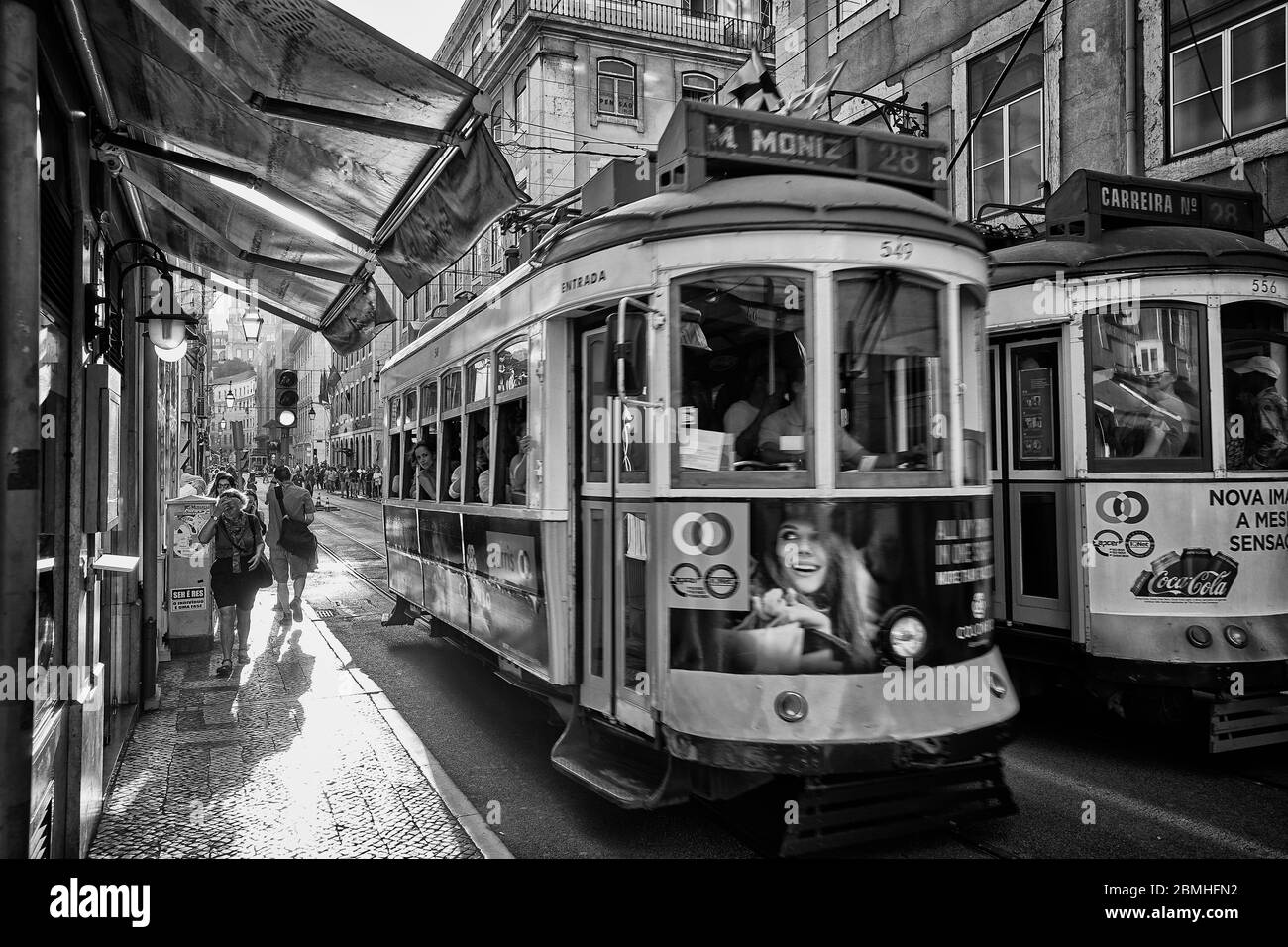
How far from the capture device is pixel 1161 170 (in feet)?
38.2

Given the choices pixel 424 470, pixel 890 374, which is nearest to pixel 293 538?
pixel 424 470

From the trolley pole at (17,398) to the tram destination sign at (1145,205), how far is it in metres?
6.76

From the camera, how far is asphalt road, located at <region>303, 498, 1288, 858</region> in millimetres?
4973

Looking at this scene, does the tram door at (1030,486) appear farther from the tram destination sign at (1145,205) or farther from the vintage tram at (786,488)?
the vintage tram at (786,488)

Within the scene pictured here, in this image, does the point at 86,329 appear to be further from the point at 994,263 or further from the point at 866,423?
the point at 994,263

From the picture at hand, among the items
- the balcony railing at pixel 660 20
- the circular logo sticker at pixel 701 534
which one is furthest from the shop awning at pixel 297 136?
the balcony railing at pixel 660 20

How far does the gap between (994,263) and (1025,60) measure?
833cm

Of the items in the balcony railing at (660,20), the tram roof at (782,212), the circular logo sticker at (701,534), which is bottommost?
the circular logo sticker at (701,534)

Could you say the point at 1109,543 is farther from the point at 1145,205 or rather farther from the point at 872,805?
the point at 872,805

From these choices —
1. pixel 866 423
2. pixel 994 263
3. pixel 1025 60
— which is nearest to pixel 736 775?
pixel 866 423

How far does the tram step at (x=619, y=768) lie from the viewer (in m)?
4.71

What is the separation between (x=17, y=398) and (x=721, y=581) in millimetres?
2979

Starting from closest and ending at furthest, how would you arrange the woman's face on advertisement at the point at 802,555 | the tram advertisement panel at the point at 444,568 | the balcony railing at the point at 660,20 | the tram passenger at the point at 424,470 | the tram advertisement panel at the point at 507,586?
the woman's face on advertisement at the point at 802,555 → the tram advertisement panel at the point at 507,586 → the tram advertisement panel at the point at 444,568 → the tram passenger at the point at 424,470 → the balcony railing at the point at 660,20

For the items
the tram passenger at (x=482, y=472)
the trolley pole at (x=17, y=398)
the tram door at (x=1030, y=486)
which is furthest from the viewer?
the tram door at (x=1030, y=486)
